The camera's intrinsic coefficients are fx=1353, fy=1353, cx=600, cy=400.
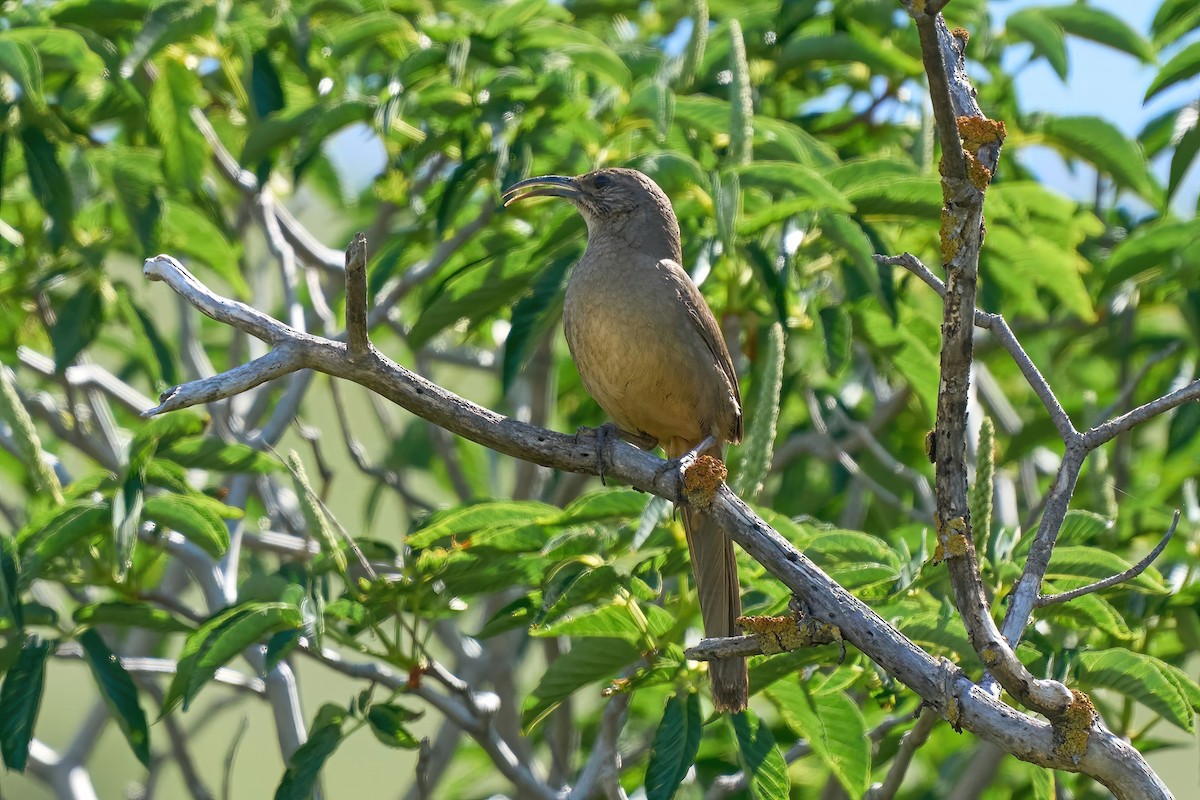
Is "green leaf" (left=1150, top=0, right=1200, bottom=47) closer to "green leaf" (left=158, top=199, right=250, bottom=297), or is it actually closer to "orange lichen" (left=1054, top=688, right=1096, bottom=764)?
"orange lichen" (left=1054, top=688, right=1096, bottom=764)

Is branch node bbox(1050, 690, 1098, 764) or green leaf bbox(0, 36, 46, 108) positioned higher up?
green leaf bbox(0, 36, 46, 108)

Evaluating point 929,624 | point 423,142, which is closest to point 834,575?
point 929,624

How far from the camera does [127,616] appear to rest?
388 centimetres

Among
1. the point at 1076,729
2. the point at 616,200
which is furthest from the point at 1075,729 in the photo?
the point at 616,200

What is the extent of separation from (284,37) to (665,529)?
101 inches

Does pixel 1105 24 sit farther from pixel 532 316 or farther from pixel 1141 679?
pixel 1141 679

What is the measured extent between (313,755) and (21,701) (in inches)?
31.3

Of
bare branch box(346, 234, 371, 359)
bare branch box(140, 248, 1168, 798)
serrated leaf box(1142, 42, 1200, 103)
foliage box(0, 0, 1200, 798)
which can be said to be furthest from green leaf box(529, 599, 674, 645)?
serrated leaf box(1142, 42, 1200, 103)

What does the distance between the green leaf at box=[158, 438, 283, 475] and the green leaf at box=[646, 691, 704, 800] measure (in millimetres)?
1404

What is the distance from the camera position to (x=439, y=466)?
666 centimetres

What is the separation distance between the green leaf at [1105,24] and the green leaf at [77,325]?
12.5 ft

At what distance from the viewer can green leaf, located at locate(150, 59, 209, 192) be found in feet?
16.1

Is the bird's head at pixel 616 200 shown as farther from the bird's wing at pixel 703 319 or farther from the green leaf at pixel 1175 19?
the green leaf at pixel 1175 19

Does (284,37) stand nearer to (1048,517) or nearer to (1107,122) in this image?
(1107,122)
